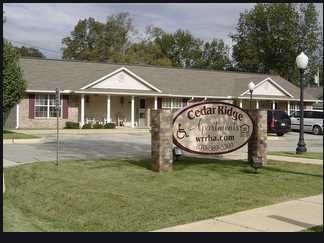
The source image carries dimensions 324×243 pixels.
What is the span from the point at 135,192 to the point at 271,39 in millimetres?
61630

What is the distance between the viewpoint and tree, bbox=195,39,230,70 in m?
79.5

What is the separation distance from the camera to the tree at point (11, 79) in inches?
984

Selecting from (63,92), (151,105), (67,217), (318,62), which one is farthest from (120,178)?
(318,62)

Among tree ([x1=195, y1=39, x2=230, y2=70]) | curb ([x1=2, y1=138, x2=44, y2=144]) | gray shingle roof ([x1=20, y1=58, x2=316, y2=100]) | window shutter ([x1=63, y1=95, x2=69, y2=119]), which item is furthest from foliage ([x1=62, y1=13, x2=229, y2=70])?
curb ([x1=2, y1=138, x2=44, y2=144])

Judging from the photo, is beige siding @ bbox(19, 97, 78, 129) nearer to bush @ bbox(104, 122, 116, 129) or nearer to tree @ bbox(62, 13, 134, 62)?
bush @ bbox(104, 122, 116, 129)

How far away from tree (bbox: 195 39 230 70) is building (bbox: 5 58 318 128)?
112 feet

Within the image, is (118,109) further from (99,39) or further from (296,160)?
(99,39)

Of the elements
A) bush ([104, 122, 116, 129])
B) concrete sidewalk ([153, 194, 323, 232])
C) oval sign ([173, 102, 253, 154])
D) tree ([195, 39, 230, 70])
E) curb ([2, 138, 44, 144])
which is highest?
tree ([195, 39, 230, 70])

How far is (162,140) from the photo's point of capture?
39.0 feet

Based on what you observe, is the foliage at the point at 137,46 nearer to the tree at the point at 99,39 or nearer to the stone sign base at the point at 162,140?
the tree at the point at 99,39

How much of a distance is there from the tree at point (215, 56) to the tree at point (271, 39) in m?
5.66

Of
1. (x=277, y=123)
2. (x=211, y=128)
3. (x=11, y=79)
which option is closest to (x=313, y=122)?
(x=277, y=123)

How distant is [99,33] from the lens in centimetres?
7625
